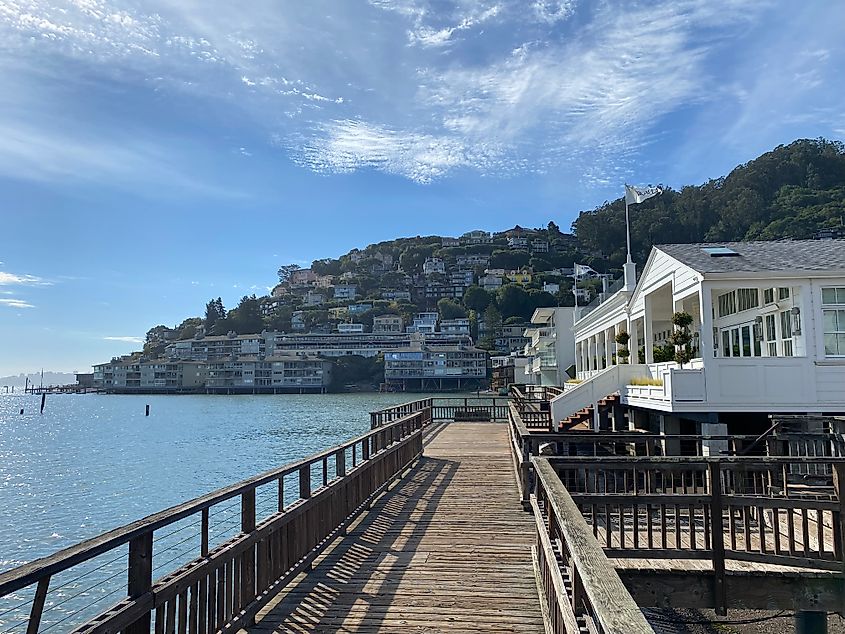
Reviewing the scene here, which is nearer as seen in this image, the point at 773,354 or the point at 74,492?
the point at 773,354

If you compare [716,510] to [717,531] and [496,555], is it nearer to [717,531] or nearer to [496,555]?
[717,531]

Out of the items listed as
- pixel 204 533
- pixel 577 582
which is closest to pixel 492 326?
pixel 204 533

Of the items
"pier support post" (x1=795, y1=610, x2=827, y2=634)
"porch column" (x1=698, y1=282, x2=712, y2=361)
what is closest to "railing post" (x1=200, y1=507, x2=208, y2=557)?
"pier support post" (x1=795, y1=610, x2=827, y2=634)

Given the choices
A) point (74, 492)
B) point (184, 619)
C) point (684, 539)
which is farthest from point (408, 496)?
point (74, 492)

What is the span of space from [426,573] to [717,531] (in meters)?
2.80

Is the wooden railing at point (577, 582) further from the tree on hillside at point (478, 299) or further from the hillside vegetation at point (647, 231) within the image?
the tree on hillside at point (478, 299)

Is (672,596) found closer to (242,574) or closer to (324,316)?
(242,574)

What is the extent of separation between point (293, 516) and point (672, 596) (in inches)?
155

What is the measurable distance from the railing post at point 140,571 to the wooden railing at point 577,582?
2258 millimetres

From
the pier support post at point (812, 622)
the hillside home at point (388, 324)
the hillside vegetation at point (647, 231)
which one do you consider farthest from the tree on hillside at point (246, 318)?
the pier support post at point (812, 622)

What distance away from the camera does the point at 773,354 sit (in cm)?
1424

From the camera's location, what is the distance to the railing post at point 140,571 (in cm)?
341

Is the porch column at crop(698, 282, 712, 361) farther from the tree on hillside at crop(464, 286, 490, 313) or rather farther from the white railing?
the tree on hillside at crop(464, 286, 490, 313)

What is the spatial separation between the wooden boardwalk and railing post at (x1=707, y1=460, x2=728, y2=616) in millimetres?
1797
